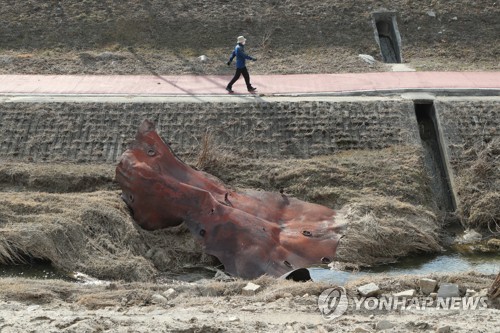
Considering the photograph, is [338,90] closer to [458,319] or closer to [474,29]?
[474,29]

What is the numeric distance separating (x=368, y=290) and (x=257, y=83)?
27.7 ft

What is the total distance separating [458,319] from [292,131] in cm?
732

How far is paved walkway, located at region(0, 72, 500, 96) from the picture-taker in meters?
16.4

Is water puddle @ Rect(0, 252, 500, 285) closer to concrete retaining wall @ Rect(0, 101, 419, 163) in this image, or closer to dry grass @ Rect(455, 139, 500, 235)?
dry grass @ Rect(455, 139, 500, 235)

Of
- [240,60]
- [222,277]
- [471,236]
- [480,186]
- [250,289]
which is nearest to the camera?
[250,289]

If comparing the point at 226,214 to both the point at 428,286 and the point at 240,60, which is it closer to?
the point at 428,286

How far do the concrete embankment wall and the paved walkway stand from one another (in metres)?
0.69

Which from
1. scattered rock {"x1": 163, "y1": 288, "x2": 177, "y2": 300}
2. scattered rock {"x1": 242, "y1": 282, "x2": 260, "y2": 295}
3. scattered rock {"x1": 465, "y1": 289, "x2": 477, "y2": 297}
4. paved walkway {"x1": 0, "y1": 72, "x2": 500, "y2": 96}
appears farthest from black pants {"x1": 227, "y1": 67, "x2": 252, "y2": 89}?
scattered rock {"x1": 465, "y1": 289, "x2": 477, "y2": 297}

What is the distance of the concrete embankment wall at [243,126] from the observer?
14977mm

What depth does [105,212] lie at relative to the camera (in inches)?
498

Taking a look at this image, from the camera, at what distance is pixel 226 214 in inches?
489

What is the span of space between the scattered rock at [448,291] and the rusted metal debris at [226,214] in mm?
2736

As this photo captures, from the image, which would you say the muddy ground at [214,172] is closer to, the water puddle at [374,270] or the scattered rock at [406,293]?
the water puddle at [374,270]

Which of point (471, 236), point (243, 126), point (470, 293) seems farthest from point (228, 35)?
point (470, 293)
